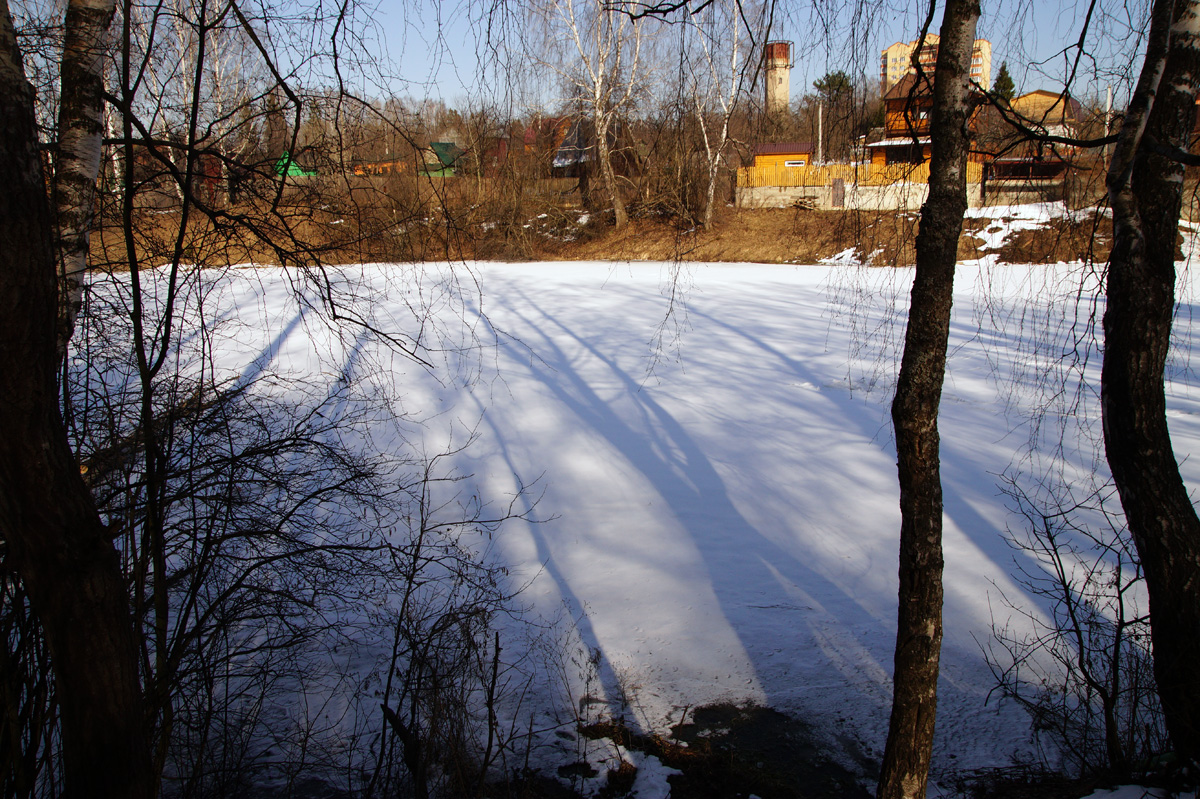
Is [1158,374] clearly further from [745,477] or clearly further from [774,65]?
[745,477]

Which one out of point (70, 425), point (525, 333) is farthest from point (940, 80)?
point (525, 333)

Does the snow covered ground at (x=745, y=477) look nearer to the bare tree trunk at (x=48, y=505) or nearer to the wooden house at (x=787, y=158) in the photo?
the bare tree trunk at (x=48, y=505)

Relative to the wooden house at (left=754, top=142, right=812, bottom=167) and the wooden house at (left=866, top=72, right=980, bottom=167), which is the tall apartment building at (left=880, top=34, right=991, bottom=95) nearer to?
the wooden house at (left=866, top=72, right=980, bottom=167)

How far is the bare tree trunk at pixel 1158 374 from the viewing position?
2996mm

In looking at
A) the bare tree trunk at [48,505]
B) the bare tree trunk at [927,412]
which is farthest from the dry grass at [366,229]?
the bare tree trunk at [48,505]

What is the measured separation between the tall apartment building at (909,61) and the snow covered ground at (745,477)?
3.63 ft

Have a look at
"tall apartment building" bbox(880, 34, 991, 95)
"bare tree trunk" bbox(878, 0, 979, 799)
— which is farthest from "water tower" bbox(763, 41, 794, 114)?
"bare tree trunk" bbox(878, 0, 979, 799)

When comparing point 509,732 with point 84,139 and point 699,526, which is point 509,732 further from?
point 84,139

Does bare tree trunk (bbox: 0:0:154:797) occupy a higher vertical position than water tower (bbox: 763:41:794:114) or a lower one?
lower

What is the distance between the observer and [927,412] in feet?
8.63

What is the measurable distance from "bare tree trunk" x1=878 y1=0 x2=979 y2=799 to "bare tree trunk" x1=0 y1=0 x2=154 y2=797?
254cm

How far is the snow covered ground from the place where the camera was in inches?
192

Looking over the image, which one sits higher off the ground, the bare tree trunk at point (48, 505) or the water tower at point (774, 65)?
the water tower at point (774, 65)

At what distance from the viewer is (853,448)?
869 centimetres
